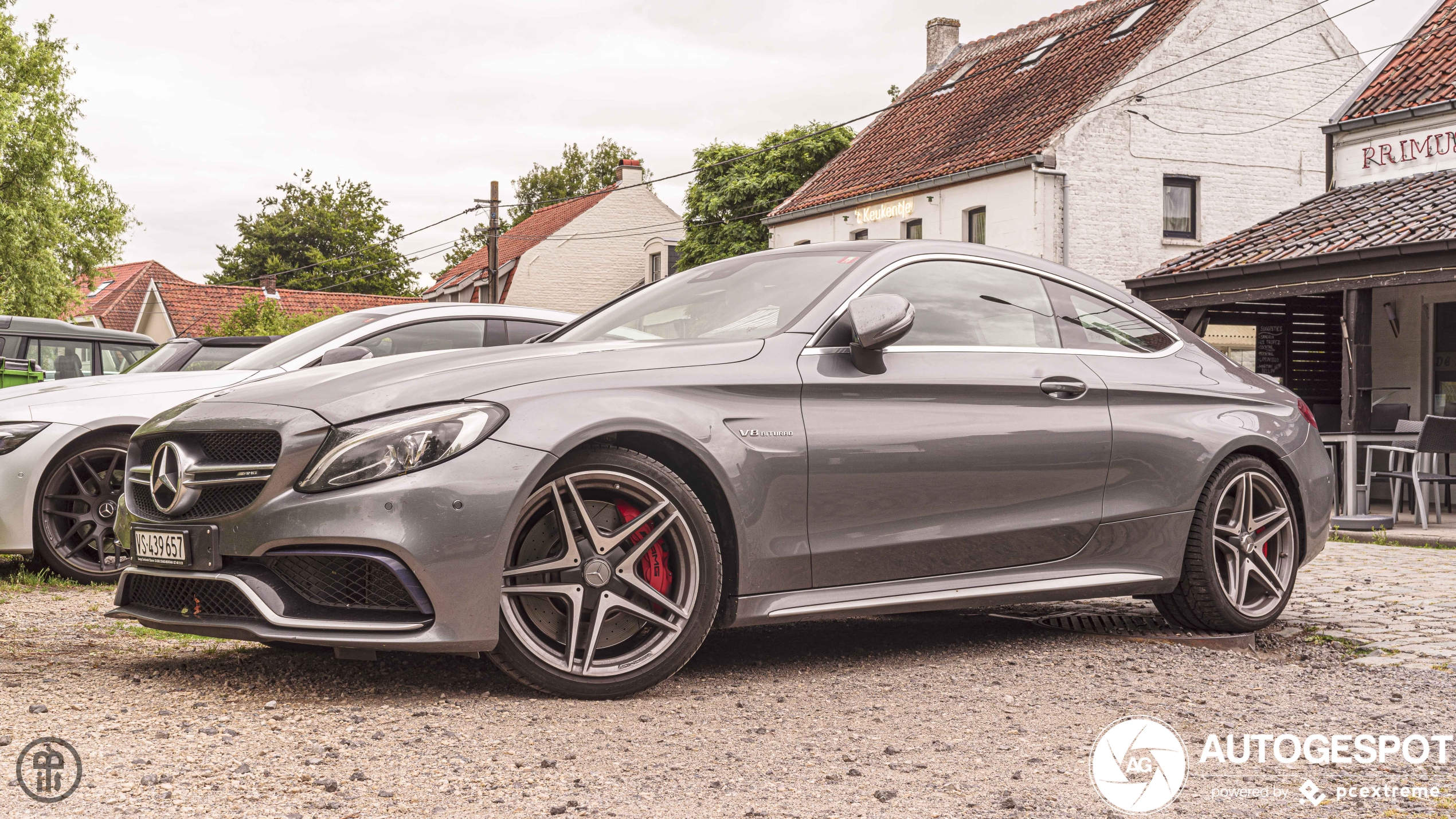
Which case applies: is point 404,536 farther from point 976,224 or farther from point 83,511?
point 976,224

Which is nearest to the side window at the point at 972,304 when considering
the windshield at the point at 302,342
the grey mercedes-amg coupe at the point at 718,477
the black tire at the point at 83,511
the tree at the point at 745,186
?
the grey mercedes-amg coupe at the point at 718,477

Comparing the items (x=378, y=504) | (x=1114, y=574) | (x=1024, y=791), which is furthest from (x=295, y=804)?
(x=1114, y=574)

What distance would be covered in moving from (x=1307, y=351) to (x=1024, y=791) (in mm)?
18328

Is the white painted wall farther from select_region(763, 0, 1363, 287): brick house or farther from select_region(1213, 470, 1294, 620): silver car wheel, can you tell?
select_region(1213, 470, 1294, 620): silver car wheel

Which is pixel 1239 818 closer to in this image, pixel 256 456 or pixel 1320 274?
pixel 256 456

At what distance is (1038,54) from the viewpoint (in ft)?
103

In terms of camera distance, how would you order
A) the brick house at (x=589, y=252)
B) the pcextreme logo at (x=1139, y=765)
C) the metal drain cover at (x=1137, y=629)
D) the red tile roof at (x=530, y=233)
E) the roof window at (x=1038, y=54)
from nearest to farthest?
the pcextreme logo at (x=1139, y=765), the metal drain cover at (x=1137, y=629), the roof window at (x=1038, y=54), the brick house at (x=589, y=252), the red tile roof at (x=530, y=233)

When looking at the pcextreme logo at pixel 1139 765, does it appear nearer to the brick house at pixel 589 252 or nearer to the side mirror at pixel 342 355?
the side mirror at pixel 342 355

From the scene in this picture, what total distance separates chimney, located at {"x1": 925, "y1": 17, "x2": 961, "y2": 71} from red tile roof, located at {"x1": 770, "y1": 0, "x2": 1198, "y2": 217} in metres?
0.37

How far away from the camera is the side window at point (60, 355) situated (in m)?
14.0

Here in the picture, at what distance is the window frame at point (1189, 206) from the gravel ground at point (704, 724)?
2376 cm

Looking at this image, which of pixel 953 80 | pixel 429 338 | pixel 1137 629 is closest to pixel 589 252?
pixel 953 80

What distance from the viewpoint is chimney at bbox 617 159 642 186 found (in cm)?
5719

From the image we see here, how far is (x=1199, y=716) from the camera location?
416cm
